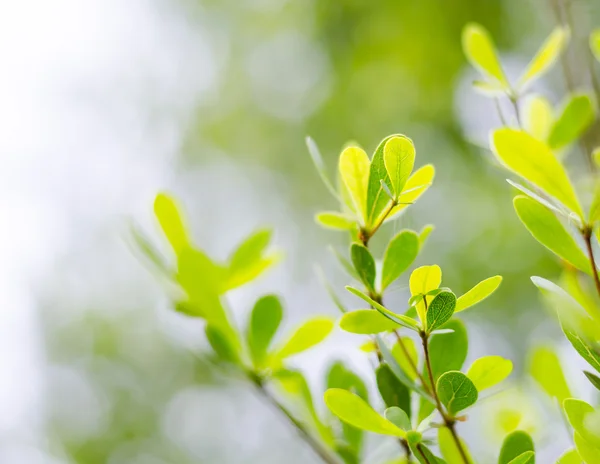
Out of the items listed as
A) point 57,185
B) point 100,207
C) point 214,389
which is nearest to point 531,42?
point 214,389

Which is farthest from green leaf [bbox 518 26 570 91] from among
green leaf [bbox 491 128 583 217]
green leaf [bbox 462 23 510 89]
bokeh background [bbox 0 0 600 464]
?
bokeh background [bbox 0 0 600 464]

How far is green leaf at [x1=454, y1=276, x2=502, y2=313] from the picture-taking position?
0.23 m

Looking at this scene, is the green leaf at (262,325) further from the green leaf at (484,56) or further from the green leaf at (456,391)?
the green leaf at (484,56)

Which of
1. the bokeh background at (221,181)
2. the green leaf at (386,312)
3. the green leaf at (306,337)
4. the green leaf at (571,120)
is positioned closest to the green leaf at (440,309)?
the green leaf at (386,312)

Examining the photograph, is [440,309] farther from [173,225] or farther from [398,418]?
[173,225]

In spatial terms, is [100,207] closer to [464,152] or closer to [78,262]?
[78,262]

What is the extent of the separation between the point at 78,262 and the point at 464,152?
215cm

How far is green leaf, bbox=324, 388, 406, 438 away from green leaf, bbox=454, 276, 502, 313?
0.20ft

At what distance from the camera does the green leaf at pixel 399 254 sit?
271 mm

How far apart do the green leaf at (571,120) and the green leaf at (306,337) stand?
0.21m

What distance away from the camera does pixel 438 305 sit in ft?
0.75

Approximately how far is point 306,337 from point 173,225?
4.3 inches

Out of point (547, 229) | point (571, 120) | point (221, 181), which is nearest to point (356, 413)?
point (547, 229)

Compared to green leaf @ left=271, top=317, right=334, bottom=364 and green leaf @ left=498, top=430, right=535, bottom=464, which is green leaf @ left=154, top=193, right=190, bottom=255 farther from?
green leaf @ left=498, top=430, right=535, bottom=464
